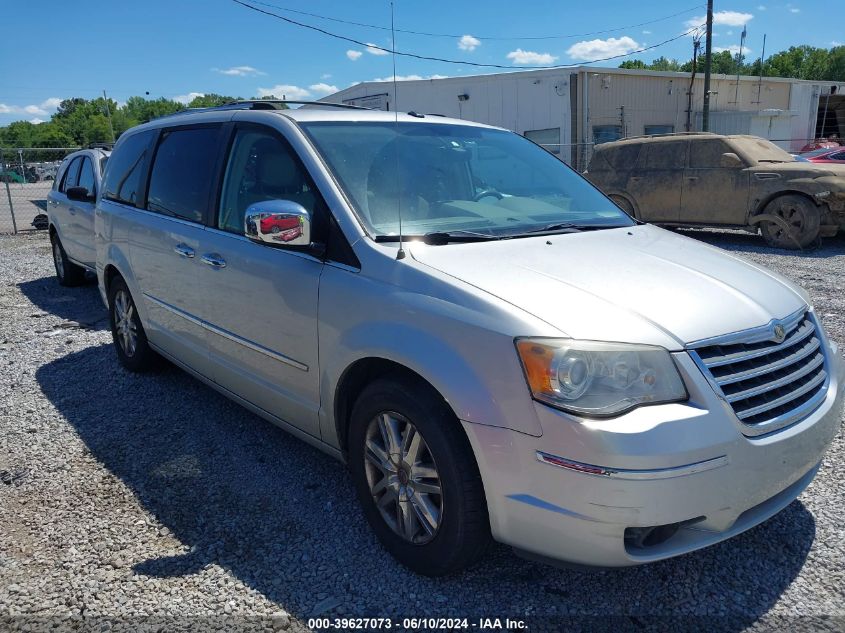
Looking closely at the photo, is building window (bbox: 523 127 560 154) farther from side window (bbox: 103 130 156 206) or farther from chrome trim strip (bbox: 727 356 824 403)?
chrome trim strip (bbox: 727 356 824 403)

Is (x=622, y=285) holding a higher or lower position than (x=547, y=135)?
lower

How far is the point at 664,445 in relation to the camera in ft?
6.89

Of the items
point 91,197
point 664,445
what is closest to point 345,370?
point 664,445

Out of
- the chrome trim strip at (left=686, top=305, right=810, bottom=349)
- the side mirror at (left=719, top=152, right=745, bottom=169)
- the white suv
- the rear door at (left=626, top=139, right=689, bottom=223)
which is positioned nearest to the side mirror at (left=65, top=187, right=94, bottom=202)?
the white suv

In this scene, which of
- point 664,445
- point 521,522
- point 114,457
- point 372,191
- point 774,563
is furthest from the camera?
point 114,457

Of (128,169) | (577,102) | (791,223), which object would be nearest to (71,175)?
(128,169)

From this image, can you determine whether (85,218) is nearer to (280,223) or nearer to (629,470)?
(280,223)

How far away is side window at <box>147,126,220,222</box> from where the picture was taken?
3934 mm

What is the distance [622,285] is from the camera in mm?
2555

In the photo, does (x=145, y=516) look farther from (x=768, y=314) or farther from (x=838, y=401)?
(x=838, y=401)

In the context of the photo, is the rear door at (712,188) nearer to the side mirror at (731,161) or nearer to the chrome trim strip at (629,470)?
the side mirror at (731,161)

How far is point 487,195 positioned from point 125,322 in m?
3.27

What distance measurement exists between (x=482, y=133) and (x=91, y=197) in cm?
572

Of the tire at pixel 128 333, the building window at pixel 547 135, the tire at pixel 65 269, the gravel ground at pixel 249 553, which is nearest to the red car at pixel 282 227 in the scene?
the gravel ground at pixel 249 553
